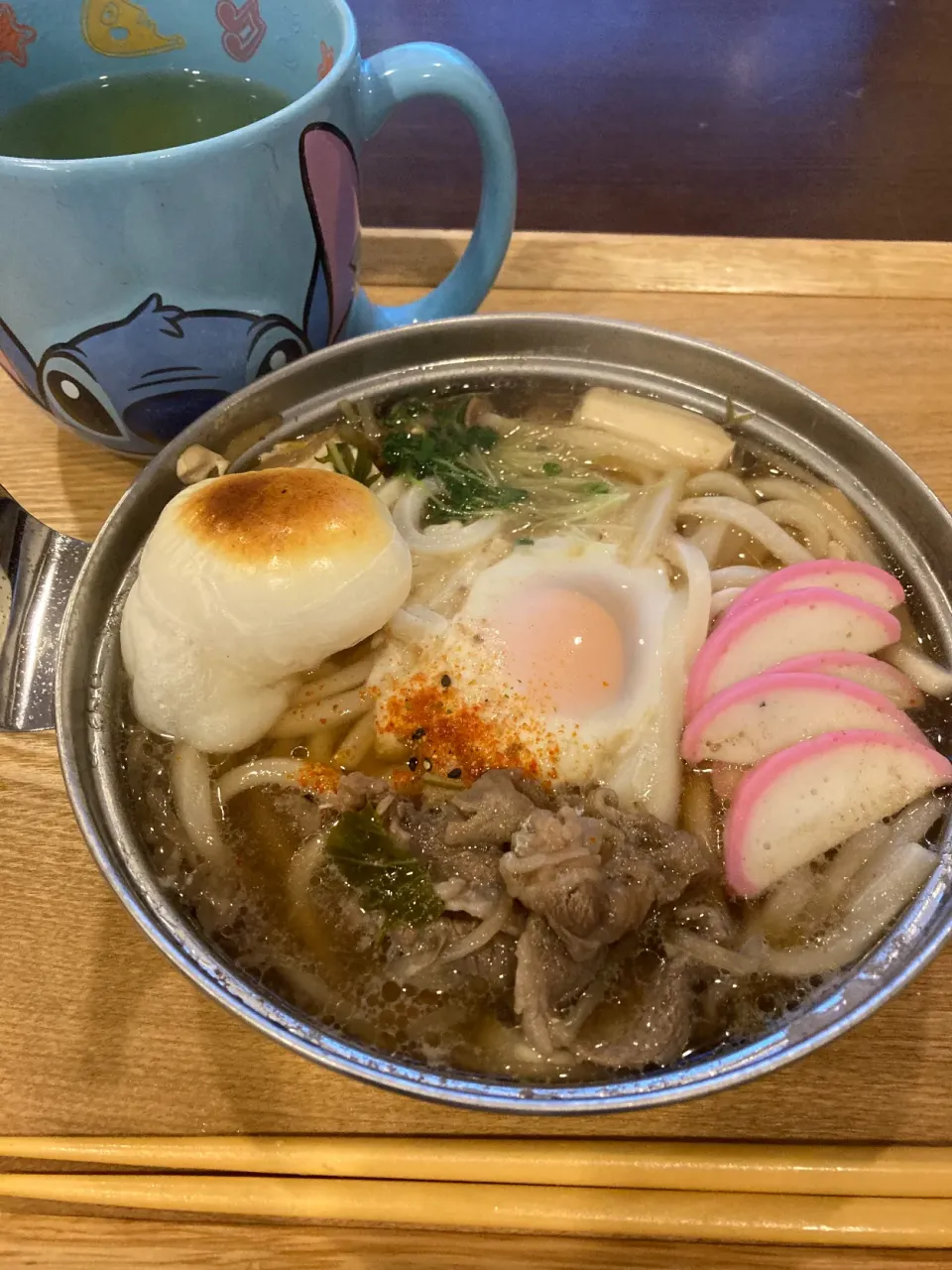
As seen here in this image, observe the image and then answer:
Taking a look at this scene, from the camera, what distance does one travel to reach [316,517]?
1.44 m

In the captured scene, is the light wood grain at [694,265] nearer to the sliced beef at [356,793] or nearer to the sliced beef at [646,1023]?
the sliced beef at [356,793]

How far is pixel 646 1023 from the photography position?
51.4 inches

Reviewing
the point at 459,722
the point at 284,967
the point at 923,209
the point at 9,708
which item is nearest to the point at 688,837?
the point at 459,722

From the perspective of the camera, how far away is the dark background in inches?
117

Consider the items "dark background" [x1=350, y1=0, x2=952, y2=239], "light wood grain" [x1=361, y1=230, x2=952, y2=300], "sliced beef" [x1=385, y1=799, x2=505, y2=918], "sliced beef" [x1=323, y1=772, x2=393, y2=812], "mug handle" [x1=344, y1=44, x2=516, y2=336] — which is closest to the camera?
"sliced beef" [x1=385, y1=799, x2=505, y2=918]

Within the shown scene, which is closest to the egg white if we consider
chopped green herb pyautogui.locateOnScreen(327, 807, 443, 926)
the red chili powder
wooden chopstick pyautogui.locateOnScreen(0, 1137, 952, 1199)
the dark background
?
the red chili powder

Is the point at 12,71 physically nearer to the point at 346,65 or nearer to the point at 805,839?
the point at 346,65

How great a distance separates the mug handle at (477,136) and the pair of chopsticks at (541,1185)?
162 cm

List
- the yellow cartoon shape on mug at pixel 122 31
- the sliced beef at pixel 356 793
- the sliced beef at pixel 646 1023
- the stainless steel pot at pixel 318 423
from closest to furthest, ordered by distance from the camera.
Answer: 1. the stainless steel pot at pixel 318 423
2. the sliced beef at pixel 646 1023
3. the sliced beef at pixel 356 793
4. the yellow cartoon shape on mug at pixel 122 31

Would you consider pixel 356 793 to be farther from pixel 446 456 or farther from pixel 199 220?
pixel 199 220

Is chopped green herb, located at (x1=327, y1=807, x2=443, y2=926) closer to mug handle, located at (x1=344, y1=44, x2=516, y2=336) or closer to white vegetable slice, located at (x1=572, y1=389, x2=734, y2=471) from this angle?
white vegetable slice, located at (x1=572, y1=389, x2=734, y2=471)

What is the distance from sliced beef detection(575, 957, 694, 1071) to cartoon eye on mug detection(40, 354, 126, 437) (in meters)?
1.44

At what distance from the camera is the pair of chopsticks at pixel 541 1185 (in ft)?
4.31

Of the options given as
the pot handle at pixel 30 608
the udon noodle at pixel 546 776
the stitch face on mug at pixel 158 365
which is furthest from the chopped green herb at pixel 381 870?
the stitch face on mug at pixel 158 365
